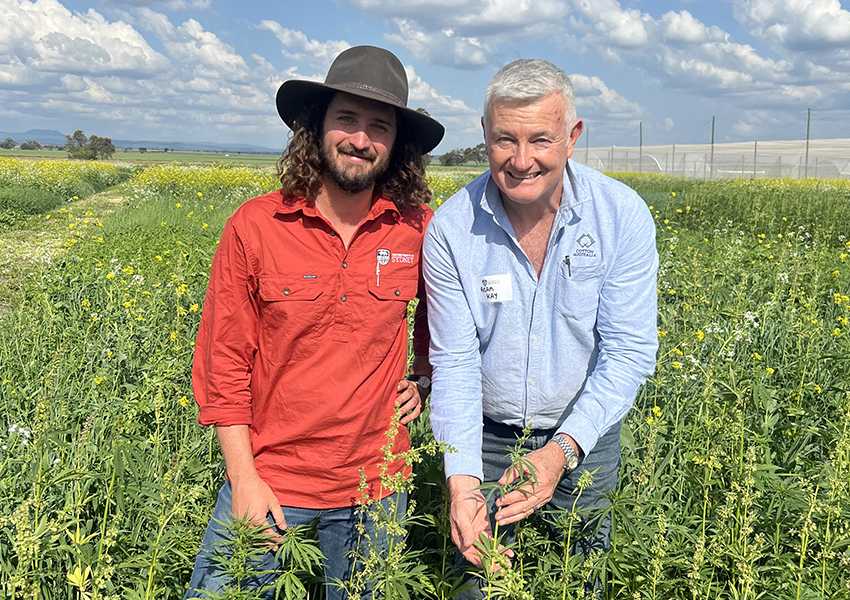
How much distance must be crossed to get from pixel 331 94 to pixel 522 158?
81 cm

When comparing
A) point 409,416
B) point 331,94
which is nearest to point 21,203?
point 331,94

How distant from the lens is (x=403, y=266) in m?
2.32

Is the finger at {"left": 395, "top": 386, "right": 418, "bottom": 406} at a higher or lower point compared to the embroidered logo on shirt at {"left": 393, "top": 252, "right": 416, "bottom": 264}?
lower

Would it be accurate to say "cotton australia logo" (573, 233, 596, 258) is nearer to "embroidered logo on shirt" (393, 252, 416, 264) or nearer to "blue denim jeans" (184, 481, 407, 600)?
"embroidered logo on shirt" (393, 252, 416, 264)

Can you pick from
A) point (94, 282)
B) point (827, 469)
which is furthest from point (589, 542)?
point (94, 282)

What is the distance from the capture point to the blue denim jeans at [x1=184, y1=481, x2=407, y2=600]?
200 centimetres

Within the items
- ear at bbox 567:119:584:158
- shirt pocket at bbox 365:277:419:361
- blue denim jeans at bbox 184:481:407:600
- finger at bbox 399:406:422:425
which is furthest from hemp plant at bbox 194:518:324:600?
ear at bbox 567:119:584:158

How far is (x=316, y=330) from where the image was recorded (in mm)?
2168

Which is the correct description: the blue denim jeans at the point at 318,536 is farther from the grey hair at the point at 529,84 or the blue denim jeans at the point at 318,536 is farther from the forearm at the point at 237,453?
the grey hair at the point at 529,84

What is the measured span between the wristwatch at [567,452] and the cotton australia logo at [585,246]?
0.61 m

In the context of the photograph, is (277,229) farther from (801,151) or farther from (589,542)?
(801,151)

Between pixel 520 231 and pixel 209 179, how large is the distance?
1802cm

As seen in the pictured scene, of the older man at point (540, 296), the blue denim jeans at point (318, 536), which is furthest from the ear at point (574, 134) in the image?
the blue denim jeans at point (318, 536)

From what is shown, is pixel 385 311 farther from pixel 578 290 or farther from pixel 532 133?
pixel 532 133
